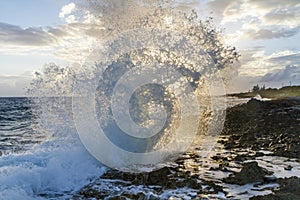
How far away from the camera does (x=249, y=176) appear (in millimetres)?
7812

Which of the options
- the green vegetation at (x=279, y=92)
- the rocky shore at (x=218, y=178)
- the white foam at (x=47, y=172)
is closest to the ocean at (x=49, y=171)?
the white foam at (x=47, y=172)

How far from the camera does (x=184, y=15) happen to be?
16484 millimetres

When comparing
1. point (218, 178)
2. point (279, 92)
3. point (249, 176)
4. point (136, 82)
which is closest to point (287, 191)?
point (249, 176)

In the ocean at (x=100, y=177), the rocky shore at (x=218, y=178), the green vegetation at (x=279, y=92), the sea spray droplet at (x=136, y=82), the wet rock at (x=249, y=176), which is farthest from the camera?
the green vegetation at (x=279, y=92)

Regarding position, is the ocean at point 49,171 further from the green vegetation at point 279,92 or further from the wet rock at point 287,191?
the green vegetation at point 279,92

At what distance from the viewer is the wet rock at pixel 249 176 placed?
25.3 feet

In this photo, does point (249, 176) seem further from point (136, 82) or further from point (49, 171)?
point (136, 82)

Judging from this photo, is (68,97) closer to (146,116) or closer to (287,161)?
(146,116)

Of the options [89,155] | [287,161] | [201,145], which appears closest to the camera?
[287,161]

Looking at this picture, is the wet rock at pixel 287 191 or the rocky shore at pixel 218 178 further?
the rocky shore at pixel 218 178

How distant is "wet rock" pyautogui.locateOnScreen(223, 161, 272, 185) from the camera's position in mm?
7699

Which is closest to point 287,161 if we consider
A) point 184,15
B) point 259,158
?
point 259,158

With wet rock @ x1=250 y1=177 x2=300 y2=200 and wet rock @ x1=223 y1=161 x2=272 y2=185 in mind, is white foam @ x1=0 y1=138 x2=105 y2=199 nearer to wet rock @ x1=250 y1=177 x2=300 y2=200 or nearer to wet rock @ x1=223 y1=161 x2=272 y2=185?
wet rock @ x1=223 y1=161 x2=272 y2=185

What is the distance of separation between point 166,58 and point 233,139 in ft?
15.9
